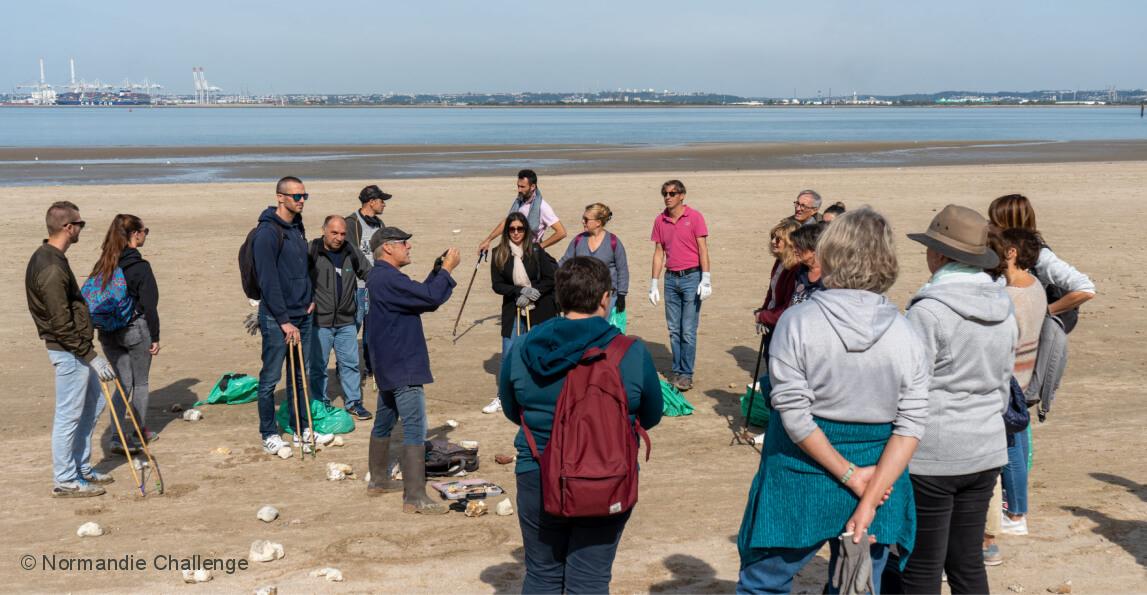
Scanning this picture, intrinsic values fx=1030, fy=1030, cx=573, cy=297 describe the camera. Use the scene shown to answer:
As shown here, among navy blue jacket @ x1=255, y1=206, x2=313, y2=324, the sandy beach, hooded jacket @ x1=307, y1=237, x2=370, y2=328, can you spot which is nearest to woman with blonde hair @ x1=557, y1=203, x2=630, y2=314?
the sandy beach

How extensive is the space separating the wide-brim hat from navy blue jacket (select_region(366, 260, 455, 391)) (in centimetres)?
337

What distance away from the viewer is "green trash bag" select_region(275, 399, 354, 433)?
8.83m

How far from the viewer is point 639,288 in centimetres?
1535

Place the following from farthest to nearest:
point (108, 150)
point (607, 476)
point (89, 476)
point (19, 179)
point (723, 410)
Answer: point (108, 150) → point (19, 179) → point (723, 410) → point (89, 476) → point (607, 476)

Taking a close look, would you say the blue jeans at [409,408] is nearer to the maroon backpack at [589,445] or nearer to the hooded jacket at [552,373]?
the hooded jacket at [552,373]

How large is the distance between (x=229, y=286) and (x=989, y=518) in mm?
12314

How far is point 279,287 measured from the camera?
8.02m

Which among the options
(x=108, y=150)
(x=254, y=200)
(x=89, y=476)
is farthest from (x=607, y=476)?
(x=108, y=150)

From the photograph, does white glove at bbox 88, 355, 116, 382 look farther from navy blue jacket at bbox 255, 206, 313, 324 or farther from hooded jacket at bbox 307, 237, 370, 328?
hooded jacket at bbox 307, 237, 370, 328

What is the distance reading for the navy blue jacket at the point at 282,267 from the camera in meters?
7.94

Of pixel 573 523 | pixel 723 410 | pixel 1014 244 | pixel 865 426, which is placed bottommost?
pixel 723 410

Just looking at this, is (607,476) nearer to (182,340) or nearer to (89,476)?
(89,476)

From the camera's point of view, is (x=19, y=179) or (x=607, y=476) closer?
(x=607, y=476)

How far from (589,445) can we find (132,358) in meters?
5.43
